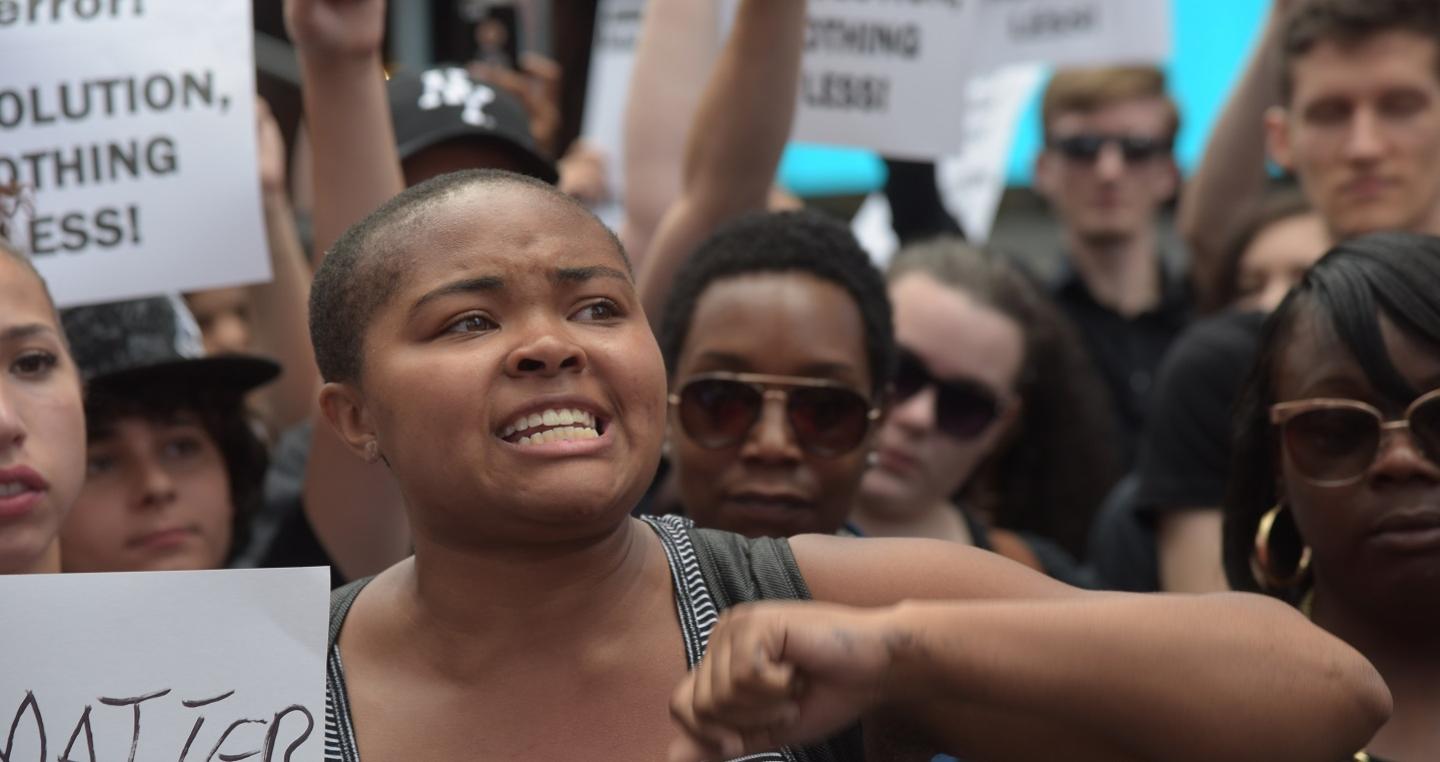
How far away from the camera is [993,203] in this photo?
566 centimetres

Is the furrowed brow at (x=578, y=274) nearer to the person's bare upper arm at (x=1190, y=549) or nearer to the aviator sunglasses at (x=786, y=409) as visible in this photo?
the aviator sunglasses at (x=786, y=409)

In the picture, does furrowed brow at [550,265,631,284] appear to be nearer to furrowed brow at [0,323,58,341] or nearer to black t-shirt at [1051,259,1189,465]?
furrowed brow at [0,323,58,341]

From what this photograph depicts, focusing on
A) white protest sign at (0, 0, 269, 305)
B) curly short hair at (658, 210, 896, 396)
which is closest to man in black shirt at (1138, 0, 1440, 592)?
curly short hair at (658, 210, 896, 396)

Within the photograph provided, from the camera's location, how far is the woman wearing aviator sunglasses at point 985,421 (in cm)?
375

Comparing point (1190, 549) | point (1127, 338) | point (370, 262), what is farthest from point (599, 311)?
point (1127, 338)

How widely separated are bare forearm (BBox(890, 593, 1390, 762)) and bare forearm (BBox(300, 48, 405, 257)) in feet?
4.98

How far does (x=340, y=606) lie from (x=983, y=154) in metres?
3.65

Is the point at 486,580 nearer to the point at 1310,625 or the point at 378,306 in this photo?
the point at 378,306

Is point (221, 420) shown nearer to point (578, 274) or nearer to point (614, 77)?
point (578, 274)

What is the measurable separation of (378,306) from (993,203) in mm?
3641

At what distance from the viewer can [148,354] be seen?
3387 millimetres

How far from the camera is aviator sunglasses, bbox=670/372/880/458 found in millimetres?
3164

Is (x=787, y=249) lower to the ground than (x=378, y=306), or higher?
lower

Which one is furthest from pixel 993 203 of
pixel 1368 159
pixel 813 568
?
pixel 813 568
